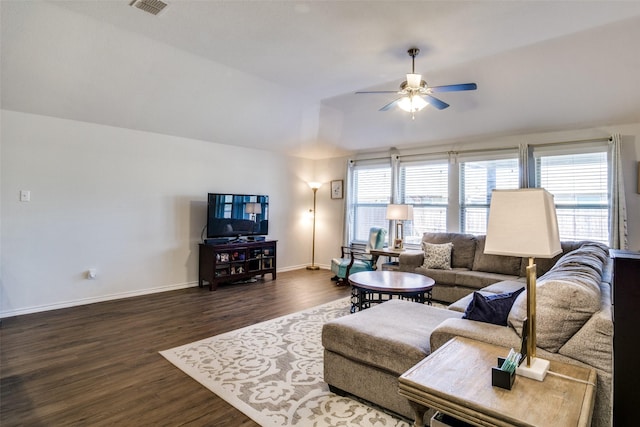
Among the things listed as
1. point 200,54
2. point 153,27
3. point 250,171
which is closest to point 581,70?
point 200,54

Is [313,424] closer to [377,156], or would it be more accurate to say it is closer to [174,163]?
[174,163]

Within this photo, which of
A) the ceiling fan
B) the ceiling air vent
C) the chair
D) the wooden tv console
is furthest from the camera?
the chair

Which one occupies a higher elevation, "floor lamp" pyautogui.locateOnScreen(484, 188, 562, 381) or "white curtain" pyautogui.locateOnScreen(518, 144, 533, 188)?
"white curtain" pyautogui.locateOnScreen(518, 144, 533, 188)

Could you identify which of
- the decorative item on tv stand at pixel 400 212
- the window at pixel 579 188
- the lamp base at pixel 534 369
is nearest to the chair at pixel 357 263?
the decorative item on tv stand at pixel 400 212

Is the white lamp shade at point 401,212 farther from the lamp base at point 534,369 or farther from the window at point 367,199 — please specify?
the lamp base at point 534,369

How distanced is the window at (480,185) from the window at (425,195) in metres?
0.30

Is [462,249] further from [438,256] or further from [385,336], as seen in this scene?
[385,336]

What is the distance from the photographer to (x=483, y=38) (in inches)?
132

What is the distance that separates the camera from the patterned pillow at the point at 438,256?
16.1 feet

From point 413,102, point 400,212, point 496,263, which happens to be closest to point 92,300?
point 400,212

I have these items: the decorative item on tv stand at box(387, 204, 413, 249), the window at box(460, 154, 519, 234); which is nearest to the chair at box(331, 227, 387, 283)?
the decorative item on tv stand at box(387, 204, 413, 249)

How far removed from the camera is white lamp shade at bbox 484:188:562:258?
1.33m

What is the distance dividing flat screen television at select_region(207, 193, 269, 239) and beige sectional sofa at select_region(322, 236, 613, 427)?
359cm

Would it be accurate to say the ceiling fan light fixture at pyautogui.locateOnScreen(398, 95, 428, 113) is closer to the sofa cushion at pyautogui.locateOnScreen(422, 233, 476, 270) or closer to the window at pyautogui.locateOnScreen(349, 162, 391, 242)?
the sofa cushion at pyautogui.locateOnScreen(422, 233, 476, 270)
